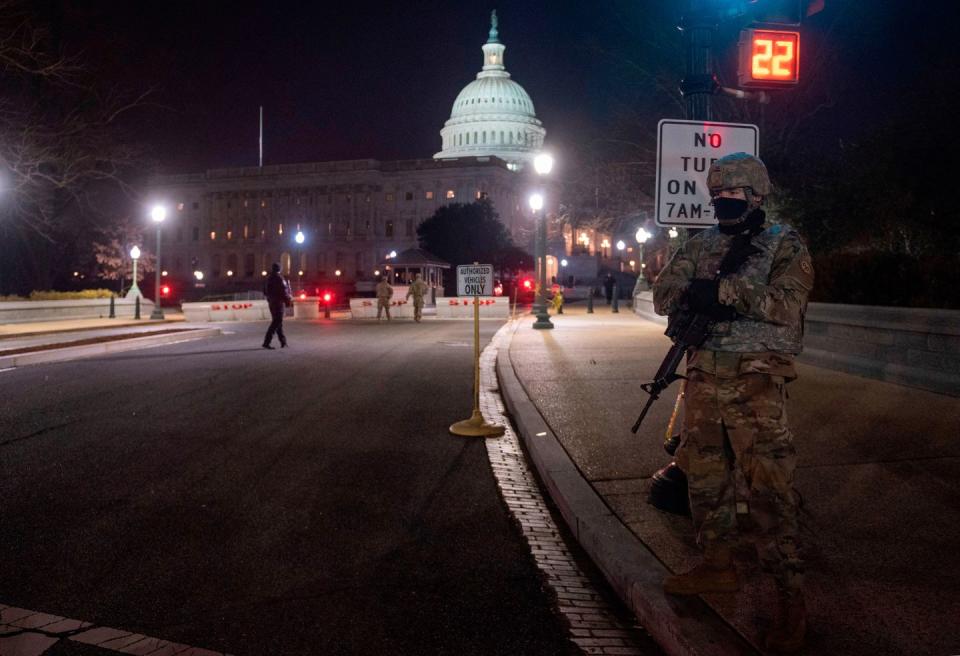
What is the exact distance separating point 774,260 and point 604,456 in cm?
358

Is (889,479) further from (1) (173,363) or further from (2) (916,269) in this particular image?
(1) (173,363)

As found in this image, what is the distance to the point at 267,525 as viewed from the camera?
5.66m

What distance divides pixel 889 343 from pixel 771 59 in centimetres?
571

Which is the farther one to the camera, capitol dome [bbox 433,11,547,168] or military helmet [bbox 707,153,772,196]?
capitol dome [bbox 433,11,547,168]

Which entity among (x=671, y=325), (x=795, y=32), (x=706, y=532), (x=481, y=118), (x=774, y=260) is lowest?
(x=706, y=532)

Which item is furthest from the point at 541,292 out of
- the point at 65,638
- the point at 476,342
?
the point at 65,638

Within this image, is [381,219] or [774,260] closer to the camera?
[774,260]

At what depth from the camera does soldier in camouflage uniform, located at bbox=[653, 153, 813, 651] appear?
373 cm

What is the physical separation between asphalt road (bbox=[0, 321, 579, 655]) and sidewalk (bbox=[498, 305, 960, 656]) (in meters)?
0.55

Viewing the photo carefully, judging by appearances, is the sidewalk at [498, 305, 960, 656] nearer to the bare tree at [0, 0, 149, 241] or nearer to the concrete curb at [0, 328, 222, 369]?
the concrete curb at [0, 328, 222, 369]

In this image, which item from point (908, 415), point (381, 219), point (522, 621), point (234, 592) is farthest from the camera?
point (381, 219)

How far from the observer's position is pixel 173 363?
51.4ft

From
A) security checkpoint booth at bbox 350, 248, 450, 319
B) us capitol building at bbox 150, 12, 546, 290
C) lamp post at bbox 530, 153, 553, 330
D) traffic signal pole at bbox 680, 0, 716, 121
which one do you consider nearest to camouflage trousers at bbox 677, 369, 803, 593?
traffic signal pole at bbox 680, 0, 716, 121

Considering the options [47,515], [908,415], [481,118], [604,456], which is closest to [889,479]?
[604,456]
